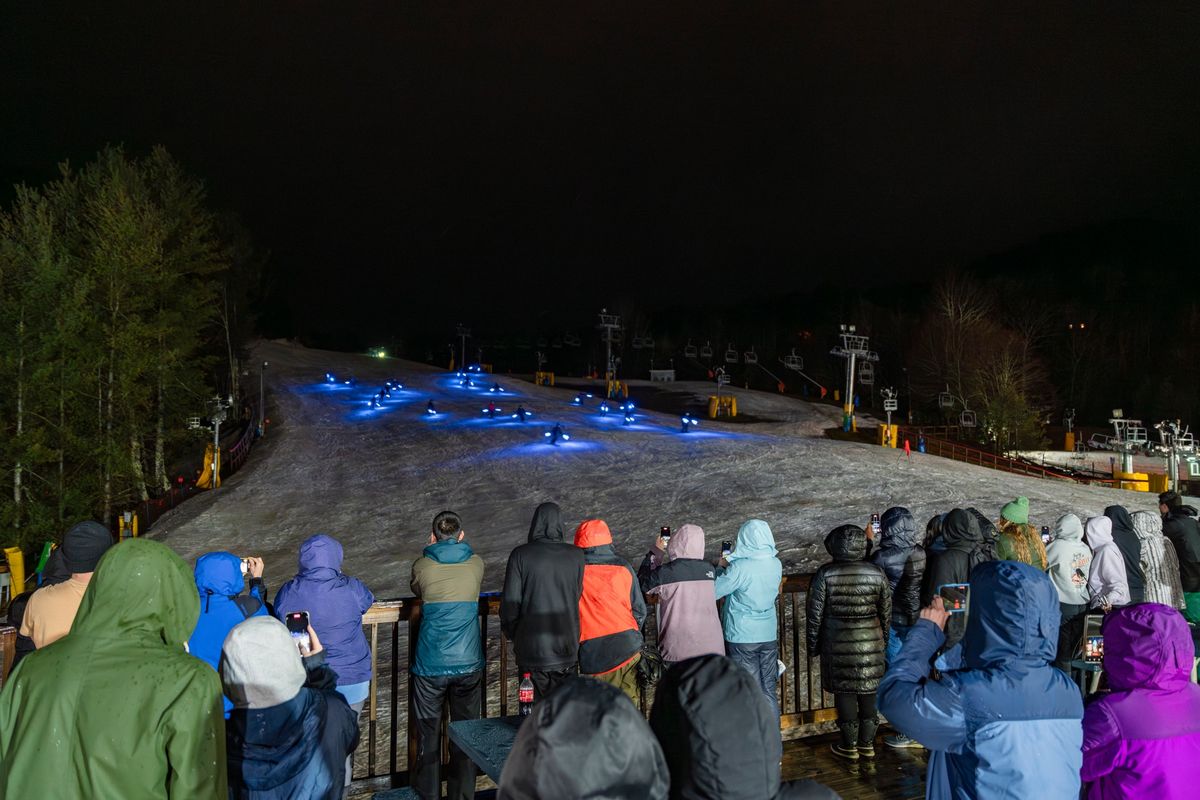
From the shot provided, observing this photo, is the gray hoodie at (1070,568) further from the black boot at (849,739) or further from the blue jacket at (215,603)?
the blue jacket at (215,603)

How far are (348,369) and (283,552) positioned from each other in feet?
125

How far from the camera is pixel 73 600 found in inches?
145

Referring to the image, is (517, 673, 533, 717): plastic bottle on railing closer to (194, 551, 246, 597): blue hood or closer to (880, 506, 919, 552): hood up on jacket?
(194, 551, 246, 597): blue hood

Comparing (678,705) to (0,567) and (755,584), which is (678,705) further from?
(0,567)

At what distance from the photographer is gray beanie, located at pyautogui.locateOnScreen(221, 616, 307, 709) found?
9.01ft

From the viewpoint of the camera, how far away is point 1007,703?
2.78 meters

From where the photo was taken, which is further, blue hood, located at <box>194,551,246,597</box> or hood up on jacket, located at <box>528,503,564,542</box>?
hood up on jacket, located at <box>528,503,564,542</box>

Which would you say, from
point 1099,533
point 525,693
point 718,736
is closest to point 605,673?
point 525,693

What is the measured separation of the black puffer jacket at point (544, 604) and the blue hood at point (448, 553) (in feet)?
1.58

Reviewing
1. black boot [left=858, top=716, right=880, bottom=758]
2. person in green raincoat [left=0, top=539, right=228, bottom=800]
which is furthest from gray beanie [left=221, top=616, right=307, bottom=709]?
black boot [left=858, top=716, right=880, bottom=758]

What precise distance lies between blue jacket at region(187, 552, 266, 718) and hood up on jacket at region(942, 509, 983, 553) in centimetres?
442

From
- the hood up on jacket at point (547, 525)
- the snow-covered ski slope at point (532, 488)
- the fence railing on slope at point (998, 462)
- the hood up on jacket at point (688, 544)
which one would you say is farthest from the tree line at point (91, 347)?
the fence railing on slope at point (998, 462)

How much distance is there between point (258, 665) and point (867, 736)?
430cm

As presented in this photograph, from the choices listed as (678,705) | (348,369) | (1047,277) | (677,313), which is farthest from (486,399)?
(677,313)
